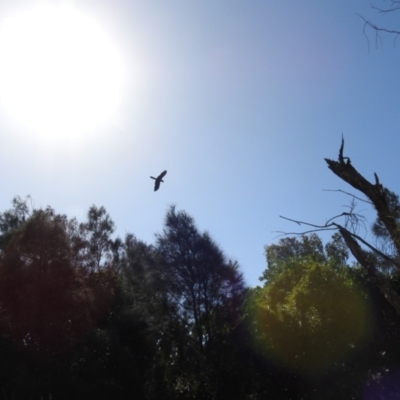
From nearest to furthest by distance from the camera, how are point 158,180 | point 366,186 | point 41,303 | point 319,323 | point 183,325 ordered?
point 366,186, point 158,180, point 319,323, point 41,303, point 183,325

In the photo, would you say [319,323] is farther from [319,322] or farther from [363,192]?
[363,192]

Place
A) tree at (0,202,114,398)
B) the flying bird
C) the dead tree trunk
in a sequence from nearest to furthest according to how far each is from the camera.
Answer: the dead tree trunk < the flying bird < tree at (0,202,114,398)

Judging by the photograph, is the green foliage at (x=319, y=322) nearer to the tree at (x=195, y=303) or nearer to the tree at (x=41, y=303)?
the tree at (x=195, y=303)

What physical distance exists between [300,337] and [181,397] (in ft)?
21.4

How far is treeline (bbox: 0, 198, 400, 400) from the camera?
38.7 feet

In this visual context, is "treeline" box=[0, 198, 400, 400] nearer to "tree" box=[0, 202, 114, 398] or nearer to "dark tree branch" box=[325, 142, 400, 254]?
"tree" box=[0, 202, 114, 398]

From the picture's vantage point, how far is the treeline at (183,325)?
11.8 meters

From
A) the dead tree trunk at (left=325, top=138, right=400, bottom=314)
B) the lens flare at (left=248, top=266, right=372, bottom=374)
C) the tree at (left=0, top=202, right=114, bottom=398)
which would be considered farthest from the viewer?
the tree at (left=0, top=202, right=114, bottom=398)

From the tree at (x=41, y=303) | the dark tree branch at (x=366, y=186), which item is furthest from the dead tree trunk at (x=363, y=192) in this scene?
the tree at (x=41, y=303)

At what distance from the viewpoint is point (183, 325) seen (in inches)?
681

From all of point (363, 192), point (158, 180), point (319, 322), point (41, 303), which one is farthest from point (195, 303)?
point (363, 192)

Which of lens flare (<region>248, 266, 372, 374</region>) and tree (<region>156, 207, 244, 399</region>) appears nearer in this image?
lens flare (<region>248, 266, 372, 374</region>)

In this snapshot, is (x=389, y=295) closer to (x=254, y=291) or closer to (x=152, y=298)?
(x=254, y=291)

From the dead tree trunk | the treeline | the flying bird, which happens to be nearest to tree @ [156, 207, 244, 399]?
the treeline
